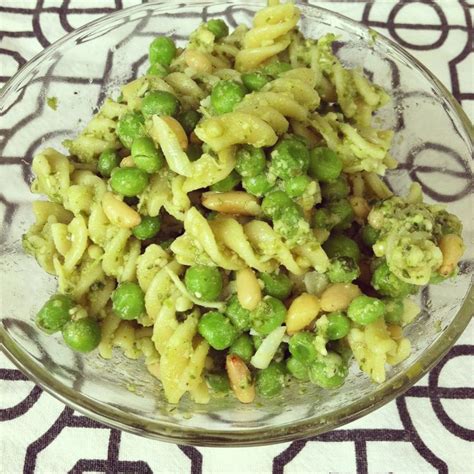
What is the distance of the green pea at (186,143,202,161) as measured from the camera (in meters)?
1.87

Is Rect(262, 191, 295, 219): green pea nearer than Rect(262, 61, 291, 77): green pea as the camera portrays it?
Yes

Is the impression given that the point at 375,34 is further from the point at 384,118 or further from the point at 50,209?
the point at 50,209

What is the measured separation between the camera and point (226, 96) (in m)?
1.84

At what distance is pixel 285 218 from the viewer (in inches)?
69.4

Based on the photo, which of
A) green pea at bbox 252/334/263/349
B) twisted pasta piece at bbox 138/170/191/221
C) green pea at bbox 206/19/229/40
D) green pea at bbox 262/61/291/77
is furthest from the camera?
green pea at bbox 206/19/229/40

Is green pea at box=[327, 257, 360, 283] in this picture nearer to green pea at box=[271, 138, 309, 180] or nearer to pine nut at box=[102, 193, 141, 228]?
green pea at box=[271, 138, 309, 180]

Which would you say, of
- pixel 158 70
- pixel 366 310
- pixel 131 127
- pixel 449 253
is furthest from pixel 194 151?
pixel 449 253

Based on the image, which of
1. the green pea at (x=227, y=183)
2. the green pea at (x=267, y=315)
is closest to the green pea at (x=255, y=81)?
the green pea at (x=227, y=183)

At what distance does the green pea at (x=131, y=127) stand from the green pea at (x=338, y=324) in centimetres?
75

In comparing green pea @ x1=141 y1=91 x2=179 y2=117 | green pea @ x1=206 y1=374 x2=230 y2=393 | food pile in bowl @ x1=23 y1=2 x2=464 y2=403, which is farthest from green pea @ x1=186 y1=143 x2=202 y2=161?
green pea @ x1=206 y1=374 x2=230 y2=393

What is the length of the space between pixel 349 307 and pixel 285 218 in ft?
1.04

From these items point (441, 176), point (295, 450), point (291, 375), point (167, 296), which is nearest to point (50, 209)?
point (167, 296)

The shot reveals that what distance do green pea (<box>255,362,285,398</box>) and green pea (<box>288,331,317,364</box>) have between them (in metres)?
0.09

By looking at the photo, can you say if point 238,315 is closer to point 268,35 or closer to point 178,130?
point 178,130
